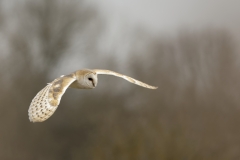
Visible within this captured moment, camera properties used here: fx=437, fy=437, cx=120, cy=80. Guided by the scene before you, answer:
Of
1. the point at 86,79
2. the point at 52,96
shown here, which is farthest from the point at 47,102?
the point at 86,79

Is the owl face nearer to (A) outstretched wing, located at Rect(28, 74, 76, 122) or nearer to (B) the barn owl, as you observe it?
(B) the barn owl

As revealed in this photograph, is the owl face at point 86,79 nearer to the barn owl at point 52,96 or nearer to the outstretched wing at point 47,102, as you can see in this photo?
the barn owl at point 52,96

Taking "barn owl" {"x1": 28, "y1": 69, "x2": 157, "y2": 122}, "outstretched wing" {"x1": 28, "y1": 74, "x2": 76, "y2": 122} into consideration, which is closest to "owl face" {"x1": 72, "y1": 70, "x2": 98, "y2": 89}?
"barn owl" {"x1": 28, "y1": 69, "x2": 157, "y2": 122}

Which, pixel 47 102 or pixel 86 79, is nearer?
pixel 47 102

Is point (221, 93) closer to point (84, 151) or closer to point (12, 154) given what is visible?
point (84, 151)

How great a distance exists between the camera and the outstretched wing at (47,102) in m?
1.94

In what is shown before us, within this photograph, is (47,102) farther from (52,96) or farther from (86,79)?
(86,79)

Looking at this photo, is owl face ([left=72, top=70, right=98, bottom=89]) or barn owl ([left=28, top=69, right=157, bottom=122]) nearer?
barn owl ([left=28, top=69, right=157, bottom=122])

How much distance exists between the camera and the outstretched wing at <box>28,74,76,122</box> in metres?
1.94

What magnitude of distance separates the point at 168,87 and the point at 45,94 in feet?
11.8

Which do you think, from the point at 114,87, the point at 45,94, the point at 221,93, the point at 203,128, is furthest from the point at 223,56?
the point at 45,94

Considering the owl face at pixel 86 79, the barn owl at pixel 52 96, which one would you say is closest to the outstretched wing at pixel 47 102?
the barn owl at pixel 52 96

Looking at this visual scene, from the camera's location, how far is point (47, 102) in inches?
78.2

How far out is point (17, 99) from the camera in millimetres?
5559
